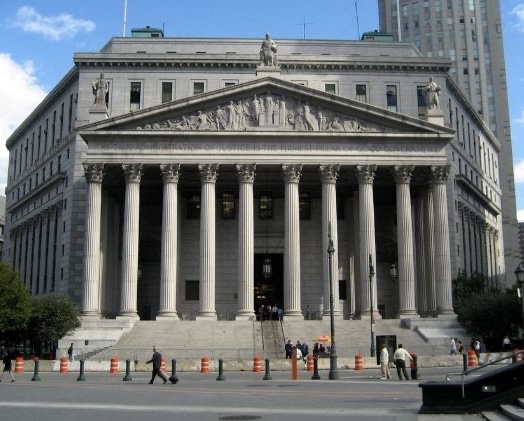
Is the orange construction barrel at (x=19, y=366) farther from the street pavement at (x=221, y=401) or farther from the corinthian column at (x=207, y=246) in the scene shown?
the corinthian column at (x=207, y=246)

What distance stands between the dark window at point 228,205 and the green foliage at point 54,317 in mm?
17965

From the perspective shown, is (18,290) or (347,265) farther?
(347,265)

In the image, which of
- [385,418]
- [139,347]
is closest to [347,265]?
[139,347]

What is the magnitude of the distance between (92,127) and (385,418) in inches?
1806

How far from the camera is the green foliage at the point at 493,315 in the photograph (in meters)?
54.4

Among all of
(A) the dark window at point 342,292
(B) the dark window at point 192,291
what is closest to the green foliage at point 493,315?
(A) the dark window at point 342,292

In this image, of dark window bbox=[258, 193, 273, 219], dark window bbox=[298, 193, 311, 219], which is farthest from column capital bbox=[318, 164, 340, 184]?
dark window bbox=[258, 193, 273, 219]

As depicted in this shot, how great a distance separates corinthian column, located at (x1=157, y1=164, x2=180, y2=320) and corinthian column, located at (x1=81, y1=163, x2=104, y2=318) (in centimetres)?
525

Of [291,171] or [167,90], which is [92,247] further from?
[167,90]

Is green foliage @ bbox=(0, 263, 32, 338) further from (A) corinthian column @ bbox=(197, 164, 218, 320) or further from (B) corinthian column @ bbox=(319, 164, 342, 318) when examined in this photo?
(B) corinthian column @ bbox=(319, 164, 342, 318)

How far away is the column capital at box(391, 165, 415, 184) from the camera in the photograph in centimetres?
5906

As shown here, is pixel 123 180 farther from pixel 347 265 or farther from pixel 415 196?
pixel 415 196

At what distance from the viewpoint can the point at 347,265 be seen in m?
66.6

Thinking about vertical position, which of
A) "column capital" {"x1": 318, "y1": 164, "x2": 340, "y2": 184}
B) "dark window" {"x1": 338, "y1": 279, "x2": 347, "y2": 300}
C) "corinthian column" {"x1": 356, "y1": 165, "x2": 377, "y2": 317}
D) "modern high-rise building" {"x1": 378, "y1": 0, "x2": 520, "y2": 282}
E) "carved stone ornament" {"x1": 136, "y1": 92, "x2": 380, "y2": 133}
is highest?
"modern high-rise building" {"x1": 378, "y1": 0, "x2": 520, "y2": 282}
